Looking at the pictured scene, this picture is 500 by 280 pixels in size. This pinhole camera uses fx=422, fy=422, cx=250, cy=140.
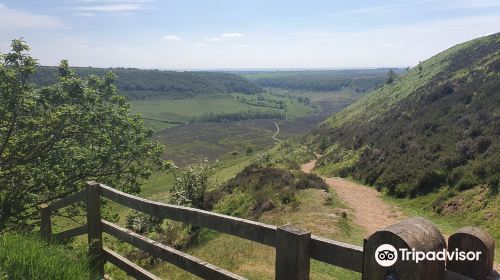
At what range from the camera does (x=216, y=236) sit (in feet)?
58.3

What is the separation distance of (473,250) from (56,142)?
46.1 feet

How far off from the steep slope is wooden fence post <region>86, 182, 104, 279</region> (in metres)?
16.8

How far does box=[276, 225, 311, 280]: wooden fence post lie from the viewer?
3.43 m

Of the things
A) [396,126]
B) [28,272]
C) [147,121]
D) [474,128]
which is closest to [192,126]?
[147,121]

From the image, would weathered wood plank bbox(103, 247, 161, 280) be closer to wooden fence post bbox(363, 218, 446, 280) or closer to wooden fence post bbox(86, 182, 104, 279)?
wooden fence post bbox(86, 182, 104, 279)

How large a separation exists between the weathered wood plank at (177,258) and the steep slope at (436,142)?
1676 cm

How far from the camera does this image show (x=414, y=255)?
8.42 ft

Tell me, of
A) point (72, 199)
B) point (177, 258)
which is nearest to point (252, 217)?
point (72, 199)

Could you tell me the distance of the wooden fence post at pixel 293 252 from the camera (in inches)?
135

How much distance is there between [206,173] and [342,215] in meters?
10.2

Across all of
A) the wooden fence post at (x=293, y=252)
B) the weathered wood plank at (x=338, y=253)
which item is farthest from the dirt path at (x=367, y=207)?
the weathered wood plank at (x=338, y=253)

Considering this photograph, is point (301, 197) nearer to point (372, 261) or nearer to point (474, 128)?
point (474, 128)

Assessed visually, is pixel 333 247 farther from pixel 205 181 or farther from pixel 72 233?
pixel 205 181

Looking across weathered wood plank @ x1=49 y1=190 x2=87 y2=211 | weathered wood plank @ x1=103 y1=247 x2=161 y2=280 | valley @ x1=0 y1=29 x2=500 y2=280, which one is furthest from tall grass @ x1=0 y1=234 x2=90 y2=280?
weathered wood plank @ x1=49 y1=190 x2=87 y2=211
